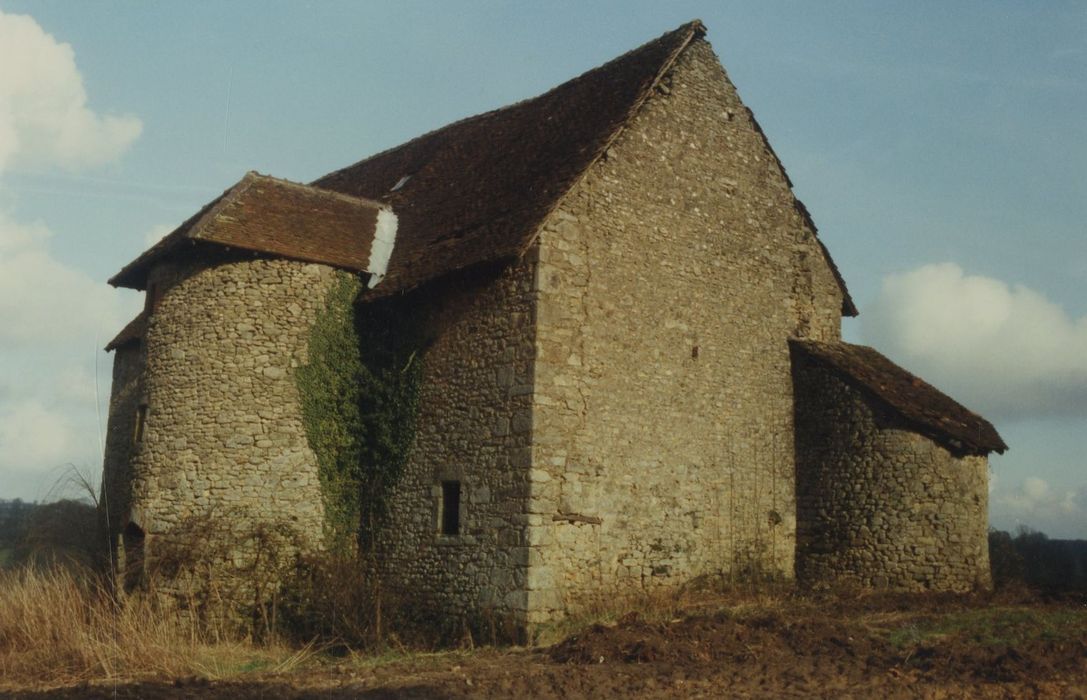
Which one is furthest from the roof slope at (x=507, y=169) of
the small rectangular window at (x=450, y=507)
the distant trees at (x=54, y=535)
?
the distant trees at (x=54, y=535)

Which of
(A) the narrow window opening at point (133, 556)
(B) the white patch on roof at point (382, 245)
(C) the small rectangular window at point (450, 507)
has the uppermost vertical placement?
(B) the white patch on roof at point (382, 245)

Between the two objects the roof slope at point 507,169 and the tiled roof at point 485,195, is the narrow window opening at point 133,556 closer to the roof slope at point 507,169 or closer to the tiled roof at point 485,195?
the tiled roof at point 485,195

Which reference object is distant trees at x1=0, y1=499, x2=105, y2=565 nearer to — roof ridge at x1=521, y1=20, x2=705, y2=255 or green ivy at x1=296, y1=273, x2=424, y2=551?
green ivy at x1=296, y1=273, x2=424, y2=551

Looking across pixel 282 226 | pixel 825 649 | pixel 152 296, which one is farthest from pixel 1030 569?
pixel 152 296

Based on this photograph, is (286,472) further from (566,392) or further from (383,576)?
(566,392)

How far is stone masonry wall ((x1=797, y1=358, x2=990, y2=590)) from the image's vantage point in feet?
52.6

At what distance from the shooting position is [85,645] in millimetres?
11922

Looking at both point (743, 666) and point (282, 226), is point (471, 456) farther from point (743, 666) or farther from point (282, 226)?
point (282, 226)

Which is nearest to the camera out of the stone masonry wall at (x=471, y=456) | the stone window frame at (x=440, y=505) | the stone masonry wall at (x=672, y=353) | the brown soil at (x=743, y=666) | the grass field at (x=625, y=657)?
Result: the brown soil at (x=743, y=666)

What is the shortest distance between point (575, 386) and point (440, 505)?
9.40 ft

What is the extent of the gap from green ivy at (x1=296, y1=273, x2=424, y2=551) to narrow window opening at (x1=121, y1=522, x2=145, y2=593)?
118 inches

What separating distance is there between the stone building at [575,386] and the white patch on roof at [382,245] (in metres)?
0.06

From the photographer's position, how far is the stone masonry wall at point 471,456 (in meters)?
14.0

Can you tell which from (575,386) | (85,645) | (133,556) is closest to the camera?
(85,645)
